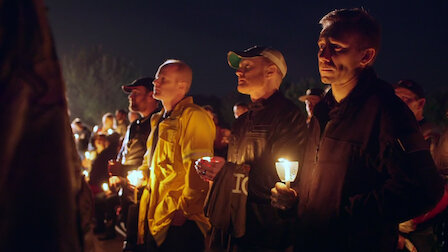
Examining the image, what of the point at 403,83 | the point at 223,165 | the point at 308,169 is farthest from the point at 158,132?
the point at 403,83

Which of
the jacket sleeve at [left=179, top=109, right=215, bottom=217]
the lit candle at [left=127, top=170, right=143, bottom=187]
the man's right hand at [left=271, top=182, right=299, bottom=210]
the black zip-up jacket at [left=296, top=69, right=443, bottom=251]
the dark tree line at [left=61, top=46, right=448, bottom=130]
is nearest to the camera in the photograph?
the black zip-up jacket at [left=296, top=69, right=443, bottom=251]

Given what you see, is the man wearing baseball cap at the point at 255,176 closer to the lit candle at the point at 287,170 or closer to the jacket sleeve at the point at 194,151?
the jacket sleeve at the point at 194,151

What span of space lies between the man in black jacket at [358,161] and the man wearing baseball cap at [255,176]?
65 centimetres

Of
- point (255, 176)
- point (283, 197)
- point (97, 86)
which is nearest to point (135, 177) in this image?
point (255, 176)

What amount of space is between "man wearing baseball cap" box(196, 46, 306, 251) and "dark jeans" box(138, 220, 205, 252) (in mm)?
803

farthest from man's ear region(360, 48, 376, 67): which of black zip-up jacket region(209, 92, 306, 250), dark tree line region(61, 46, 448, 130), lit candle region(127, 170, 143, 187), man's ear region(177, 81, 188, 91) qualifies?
dark tree line region(61, 46, 448, 130)

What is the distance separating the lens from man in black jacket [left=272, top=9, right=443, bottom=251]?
6.94 ft

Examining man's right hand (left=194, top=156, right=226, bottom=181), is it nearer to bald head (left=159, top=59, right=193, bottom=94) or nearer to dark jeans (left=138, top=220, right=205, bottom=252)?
dark jeans (left=138, top=220, right=205, bottom=252)

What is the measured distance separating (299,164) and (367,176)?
1095 mm

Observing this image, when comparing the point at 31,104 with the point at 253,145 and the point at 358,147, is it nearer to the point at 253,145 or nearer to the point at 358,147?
the point at 358,147

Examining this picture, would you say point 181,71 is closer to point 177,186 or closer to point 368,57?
point 177,186

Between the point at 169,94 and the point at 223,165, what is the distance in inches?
67.8

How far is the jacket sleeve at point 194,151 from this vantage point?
13.5ft

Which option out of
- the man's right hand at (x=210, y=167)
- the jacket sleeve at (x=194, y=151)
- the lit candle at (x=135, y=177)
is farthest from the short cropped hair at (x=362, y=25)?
the lit candle at (x=135, y=177)
